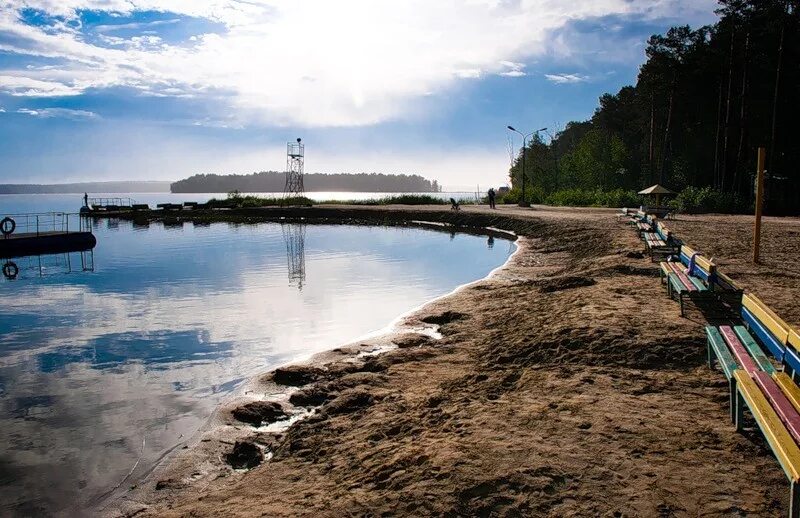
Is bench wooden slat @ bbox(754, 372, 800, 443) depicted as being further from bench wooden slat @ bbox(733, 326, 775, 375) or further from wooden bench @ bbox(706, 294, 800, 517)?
bench wooden slat @ bbox(733, 326, 775, 375)

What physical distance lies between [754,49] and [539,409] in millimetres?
45367

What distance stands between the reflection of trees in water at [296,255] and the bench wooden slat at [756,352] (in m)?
13.7

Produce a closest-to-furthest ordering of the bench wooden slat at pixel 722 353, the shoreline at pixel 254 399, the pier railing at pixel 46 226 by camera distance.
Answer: the bench wooden slat at pixel 722 353 → the shoreline at pixel 254 399 → the pier railing at pixel 46 226

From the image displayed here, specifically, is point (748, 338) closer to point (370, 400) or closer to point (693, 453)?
point (693, 453)

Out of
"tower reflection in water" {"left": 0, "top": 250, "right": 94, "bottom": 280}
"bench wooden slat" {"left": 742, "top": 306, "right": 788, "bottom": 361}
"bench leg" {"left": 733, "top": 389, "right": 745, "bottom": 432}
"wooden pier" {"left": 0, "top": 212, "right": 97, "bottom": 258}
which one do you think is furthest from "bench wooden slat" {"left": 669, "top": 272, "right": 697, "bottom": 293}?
"wooden pier" {"left": 0, "top": 212, "right": 97, "bottom": 258}

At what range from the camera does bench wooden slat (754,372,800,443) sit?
3760 mm

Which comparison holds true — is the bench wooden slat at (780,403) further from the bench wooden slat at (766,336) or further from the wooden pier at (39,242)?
the wooden pier at (39,242)

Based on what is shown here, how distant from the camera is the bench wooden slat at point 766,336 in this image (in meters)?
5.14

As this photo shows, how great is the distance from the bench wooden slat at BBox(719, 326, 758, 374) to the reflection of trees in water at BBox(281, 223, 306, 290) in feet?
44.5

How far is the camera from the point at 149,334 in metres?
12.1

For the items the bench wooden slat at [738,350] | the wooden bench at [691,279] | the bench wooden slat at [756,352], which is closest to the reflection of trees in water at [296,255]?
the wooden bench at [691,279]

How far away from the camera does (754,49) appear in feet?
131

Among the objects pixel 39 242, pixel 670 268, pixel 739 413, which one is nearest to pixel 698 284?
pixel 670 268

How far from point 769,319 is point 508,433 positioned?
9.34ft
